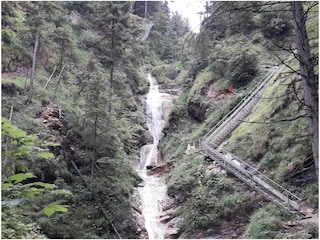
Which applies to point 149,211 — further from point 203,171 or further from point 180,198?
point 203,171

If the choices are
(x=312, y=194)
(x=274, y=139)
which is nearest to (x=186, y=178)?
(x=274, y=139)

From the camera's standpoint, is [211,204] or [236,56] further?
[236,56]

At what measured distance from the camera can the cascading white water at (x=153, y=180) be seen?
53.3 feet

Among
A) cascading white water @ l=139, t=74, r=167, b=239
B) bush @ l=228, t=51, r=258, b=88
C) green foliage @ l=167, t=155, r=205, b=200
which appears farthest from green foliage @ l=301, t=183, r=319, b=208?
bush @ l=228, t=51, r=258, b=88

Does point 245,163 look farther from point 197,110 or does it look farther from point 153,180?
point 197,110

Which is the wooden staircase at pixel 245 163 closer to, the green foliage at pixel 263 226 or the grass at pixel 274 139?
the grass at pixel 274 139

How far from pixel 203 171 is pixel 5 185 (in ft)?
51.6

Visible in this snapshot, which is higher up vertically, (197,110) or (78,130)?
(197,110)

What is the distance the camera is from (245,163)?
587 inches

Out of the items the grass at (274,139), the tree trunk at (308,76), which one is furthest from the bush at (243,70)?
the tree trunk at (308,76)

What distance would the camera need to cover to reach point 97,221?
45.1 ft

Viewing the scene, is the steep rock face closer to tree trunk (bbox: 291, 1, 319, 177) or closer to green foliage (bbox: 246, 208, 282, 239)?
green foliage (bbox: 246, 208, 282, 239)

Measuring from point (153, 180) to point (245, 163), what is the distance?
31.4 ft

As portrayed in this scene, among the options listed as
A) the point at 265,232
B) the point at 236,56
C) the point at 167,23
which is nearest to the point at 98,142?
the point at 265,232
